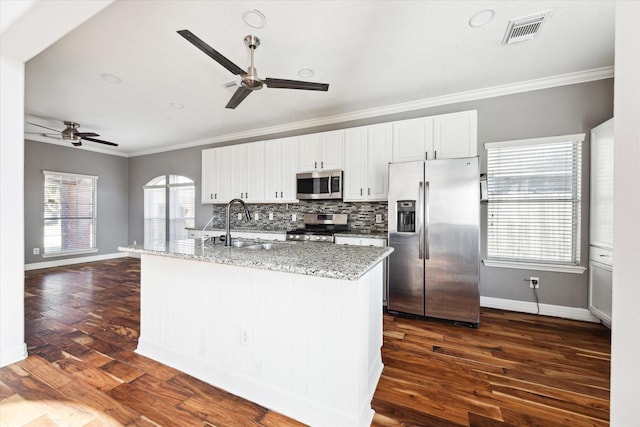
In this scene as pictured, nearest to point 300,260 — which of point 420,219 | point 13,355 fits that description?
point 420,219

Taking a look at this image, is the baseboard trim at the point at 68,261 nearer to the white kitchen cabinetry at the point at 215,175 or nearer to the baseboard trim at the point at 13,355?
the white kitchen cabinetry at the point at 215,175

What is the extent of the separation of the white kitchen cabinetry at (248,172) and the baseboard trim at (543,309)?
3655 mm

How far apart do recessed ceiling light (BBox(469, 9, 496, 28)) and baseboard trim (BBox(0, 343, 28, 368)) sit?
439 cm

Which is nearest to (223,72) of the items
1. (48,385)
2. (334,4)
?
(334,4)

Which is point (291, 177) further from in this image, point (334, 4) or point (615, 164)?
point (615, 164)

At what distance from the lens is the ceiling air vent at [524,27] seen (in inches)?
82.4

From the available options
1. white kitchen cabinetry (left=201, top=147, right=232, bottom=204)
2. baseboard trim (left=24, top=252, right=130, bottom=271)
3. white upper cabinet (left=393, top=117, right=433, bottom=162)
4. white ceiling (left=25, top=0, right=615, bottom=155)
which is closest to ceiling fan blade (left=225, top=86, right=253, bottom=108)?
white ceiling (left=25, top=0, right=615, bottom=155)

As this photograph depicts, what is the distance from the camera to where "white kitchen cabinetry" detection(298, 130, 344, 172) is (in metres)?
4.01

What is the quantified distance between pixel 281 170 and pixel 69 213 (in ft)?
16.3

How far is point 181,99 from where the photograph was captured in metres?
3.64

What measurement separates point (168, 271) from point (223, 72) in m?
2.14

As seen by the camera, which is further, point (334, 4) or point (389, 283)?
point (389, 283)

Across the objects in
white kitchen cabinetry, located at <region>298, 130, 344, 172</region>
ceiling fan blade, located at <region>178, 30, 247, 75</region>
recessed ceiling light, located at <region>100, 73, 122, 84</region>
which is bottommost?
white kitchen cabinetry, located at <region>298, 130, 344, 172</region>

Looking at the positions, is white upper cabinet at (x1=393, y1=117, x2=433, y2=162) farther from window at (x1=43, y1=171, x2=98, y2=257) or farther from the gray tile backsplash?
window at (x1=43, y1=171, x2=98, y2=257)
